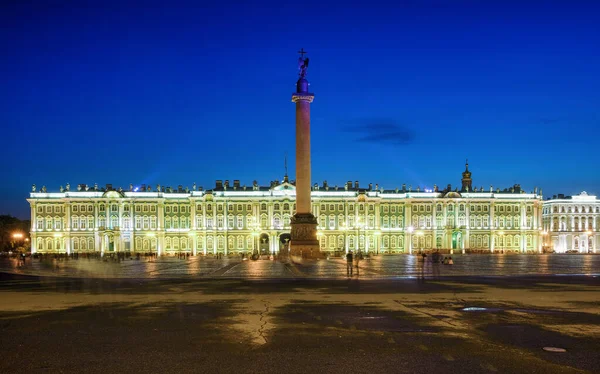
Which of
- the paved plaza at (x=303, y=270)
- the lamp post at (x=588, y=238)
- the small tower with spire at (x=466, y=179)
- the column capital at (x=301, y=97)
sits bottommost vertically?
the lamp post at (x=588, y=238)

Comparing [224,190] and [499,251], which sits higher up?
[224,190]

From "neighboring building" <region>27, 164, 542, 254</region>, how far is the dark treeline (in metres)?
14.2

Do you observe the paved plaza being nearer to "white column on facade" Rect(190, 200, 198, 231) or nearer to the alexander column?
the alexander column

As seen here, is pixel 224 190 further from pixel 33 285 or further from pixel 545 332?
pixel 545 332

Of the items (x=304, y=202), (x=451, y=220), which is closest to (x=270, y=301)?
(x=304, y=202)

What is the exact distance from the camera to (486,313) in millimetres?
15766

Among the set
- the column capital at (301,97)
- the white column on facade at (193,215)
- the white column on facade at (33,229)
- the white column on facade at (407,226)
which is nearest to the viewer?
the column capital at (301,97)

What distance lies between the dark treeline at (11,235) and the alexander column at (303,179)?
213 ft

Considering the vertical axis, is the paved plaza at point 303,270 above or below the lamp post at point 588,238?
above

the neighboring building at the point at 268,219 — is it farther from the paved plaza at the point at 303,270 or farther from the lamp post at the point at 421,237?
the paved plaza at the point at 303,270

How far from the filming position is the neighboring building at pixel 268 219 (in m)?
93.7

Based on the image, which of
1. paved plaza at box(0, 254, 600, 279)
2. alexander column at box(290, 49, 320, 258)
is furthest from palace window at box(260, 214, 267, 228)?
paved plaza at box(0, 254, 600, 279)

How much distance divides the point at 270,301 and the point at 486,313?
20.6ft

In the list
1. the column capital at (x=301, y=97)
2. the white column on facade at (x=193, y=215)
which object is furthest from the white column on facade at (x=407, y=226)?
the column capital at (x=301, y=97)
